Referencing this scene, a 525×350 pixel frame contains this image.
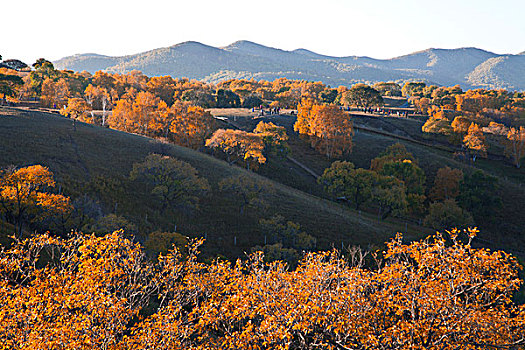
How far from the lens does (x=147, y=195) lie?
55.0 m

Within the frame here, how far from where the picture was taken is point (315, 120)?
104 meters

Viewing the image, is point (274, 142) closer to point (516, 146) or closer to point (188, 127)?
point (188, 127)

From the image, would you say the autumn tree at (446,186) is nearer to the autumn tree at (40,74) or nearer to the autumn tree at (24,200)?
the autumn tree at (24,200)

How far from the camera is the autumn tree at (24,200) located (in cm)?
3306

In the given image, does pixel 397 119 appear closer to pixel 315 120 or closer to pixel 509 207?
pixel 315 120

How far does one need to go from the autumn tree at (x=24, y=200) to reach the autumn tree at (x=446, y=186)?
77370 mm

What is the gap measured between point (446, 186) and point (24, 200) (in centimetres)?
8206

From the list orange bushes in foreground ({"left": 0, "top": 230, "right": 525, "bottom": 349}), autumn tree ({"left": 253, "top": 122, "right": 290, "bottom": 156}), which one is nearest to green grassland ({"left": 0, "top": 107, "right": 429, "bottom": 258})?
autumn tree ({"left": 253, "top": 122, "right": 290, "bottom": 156})

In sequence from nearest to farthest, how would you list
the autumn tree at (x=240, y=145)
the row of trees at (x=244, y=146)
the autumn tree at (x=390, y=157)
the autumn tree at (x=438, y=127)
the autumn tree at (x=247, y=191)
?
the autumn tree at (x=247, y=191), the autumn tree at (x=240, y=145), the row of trees at (x=244, y=146), the autumn tree at (x=390, y=157), the autumn tree at (x=438, y=127)

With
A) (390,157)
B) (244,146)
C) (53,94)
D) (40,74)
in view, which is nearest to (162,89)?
(53,94)

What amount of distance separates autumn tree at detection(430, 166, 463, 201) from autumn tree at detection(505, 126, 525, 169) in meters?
35.4

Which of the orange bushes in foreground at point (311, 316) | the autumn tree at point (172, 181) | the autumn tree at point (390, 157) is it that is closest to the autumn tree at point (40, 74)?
the autumn tree at point (172, 181)

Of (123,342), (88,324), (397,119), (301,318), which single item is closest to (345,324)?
(301,318)

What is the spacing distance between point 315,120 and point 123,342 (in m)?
94.7
